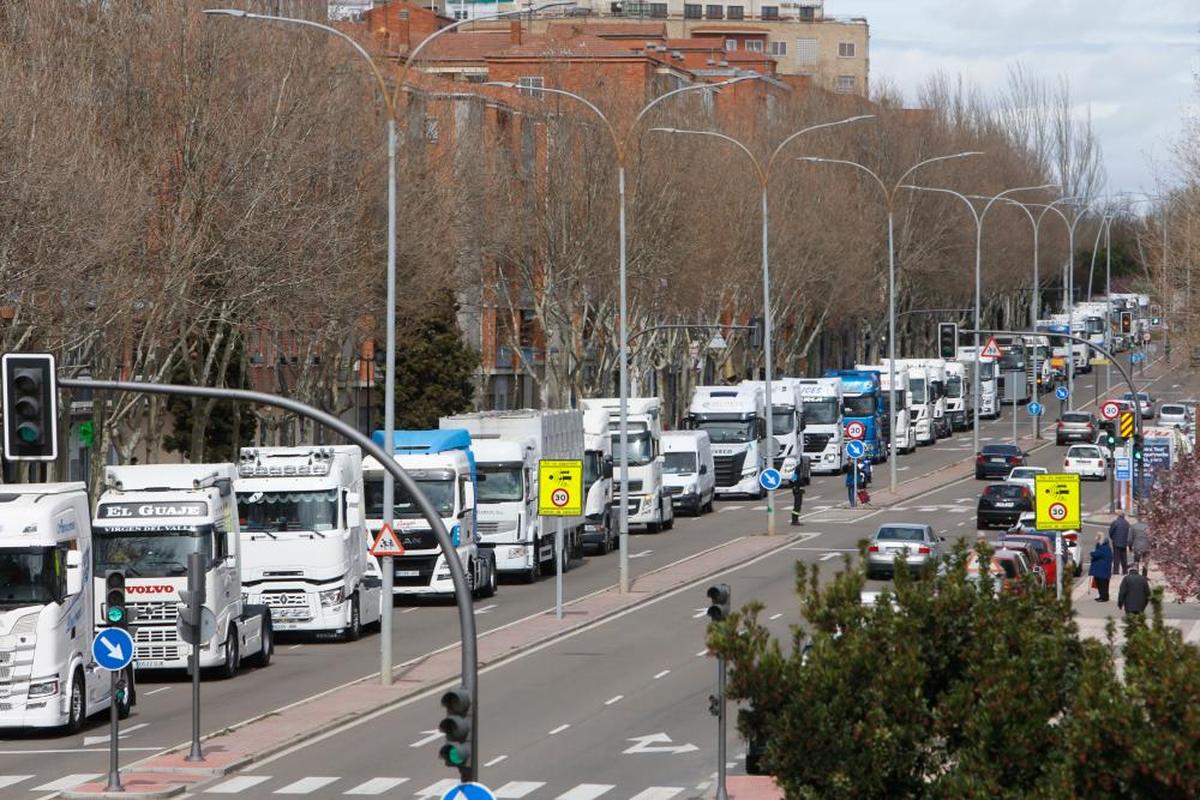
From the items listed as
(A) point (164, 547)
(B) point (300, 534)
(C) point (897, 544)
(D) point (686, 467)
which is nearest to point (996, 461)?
(D) point (686, 467)

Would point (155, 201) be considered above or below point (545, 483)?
above

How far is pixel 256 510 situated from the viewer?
37.5m

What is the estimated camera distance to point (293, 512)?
37281 mm

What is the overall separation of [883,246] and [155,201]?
228 ft

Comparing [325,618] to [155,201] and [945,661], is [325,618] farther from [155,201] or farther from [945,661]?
[945,661]

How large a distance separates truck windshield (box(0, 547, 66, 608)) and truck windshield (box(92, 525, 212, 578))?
16.0 feet

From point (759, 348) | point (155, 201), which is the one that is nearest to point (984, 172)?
point (759, 348)

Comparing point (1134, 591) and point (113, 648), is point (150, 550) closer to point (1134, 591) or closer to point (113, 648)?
point (113, 648)

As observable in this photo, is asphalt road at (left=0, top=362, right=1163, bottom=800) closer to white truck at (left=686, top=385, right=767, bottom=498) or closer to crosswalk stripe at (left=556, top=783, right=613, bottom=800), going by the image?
crosswalk stripe at (left=556, top=783, right=613, bottom=800)

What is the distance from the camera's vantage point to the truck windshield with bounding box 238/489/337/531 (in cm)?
3719

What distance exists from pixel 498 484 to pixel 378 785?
2207 centimetres

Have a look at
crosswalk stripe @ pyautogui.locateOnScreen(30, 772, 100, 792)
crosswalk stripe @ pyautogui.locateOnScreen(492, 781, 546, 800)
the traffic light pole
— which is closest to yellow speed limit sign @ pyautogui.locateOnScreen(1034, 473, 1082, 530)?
crosswalk stripe @ pyautogui.locateOnScreen(492, 781, 546, 800)

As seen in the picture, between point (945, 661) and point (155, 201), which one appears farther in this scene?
point (155, 201)

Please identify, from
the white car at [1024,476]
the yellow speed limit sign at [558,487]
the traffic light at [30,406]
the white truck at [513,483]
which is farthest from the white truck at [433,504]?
the traffic light at [30,406]
